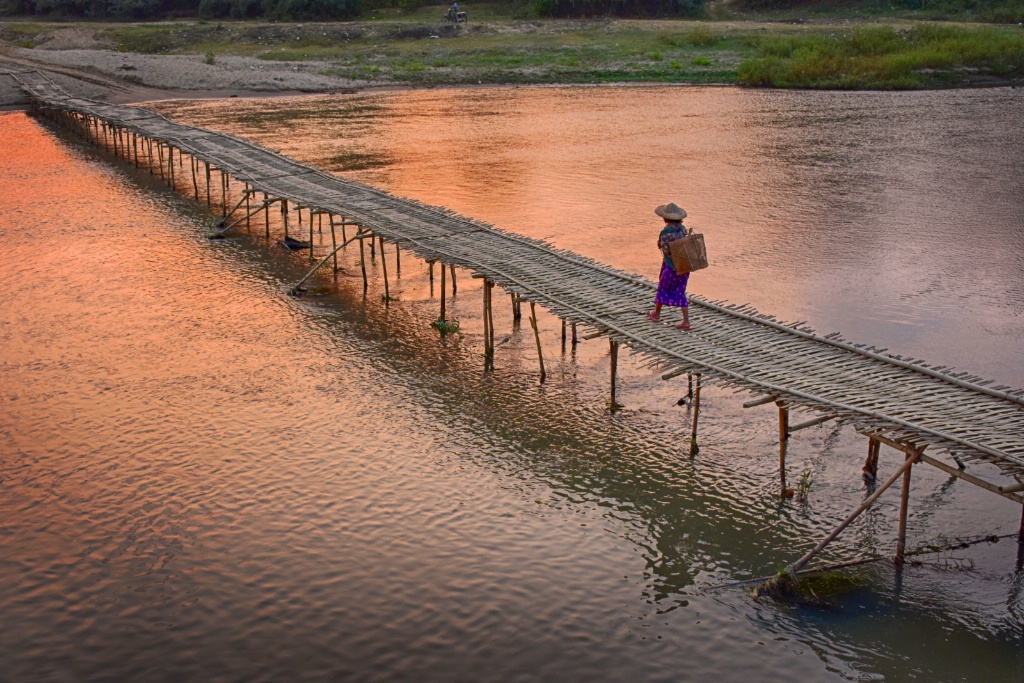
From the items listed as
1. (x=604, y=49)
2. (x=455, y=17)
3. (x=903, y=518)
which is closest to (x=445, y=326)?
(x=903, y=518)

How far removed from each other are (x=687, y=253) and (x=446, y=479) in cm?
317

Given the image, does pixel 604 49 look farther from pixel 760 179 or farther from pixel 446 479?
pixel 446 479

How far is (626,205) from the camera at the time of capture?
20531 mm

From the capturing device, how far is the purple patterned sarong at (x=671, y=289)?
10047 mm

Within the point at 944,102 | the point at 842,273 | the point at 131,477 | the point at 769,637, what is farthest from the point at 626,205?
the point at 944,102

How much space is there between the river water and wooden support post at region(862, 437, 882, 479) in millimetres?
169

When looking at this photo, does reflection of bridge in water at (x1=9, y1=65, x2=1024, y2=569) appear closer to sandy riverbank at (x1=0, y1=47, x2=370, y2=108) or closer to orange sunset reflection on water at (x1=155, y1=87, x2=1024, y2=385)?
orange sunset reflection on water at (x1=155, y1=87, x2=1024, y2=385)

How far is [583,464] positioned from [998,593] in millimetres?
3690

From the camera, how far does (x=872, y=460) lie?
→ 9227mm

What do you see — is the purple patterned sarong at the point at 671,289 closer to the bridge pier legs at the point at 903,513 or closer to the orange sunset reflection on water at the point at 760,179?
the bridge pier legs at the point at 903,513

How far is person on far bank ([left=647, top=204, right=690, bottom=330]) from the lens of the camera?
33.0 ft

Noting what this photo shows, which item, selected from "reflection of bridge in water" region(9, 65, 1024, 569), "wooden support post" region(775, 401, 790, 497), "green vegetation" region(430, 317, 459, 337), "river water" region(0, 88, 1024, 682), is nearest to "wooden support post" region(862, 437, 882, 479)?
"reflection of bridge in water" region(9, 65, 1024, 569)

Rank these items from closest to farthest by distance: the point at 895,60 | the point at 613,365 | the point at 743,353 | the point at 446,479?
1. the point at 743,353
2. the point at 446,479
3. the point at 613,365
4. the point at 895,60

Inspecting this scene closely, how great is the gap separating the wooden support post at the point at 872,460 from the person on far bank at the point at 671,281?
2.01 meters
